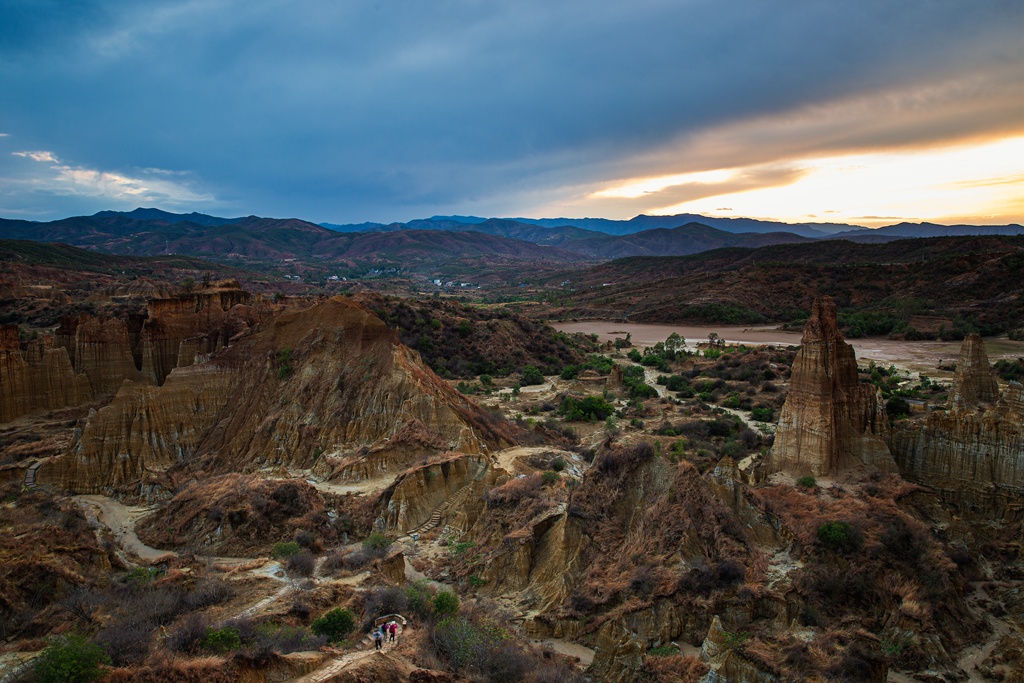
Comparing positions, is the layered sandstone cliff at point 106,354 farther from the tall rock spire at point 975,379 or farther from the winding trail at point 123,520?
the tall rock spire at point 975,379

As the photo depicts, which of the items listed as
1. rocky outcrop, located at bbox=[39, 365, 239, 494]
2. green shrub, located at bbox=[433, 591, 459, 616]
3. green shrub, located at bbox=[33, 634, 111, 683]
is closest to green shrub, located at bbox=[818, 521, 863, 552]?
green shrub, located at bbox=[433, 591, 459, 616]

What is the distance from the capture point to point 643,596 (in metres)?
12.7

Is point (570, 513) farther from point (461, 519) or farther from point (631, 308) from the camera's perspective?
point (631, 308)

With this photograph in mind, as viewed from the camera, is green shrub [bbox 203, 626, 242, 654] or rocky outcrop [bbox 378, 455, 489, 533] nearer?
green shrub [bbox 203, 626, 242, 654]

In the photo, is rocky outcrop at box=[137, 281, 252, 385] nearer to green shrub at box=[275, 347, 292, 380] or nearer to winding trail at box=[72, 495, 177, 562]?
green shrub at box=[275, 347, 292, 380]

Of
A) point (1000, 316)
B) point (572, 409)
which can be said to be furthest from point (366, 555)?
point (1000, 316)

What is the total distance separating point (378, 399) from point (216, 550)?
9.22m

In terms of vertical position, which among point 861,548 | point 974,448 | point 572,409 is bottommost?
point 572,409

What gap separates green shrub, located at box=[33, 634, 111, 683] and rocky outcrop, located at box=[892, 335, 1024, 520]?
69.0 feet

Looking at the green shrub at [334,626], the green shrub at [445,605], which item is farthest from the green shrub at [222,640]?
the green shrub at [445,605]

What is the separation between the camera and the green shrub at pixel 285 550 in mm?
17281

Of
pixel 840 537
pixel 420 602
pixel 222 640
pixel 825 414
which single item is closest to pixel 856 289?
pixel 825 414

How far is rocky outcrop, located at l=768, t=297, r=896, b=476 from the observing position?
1844 cm

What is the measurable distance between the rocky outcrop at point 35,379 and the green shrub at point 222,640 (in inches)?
1173
